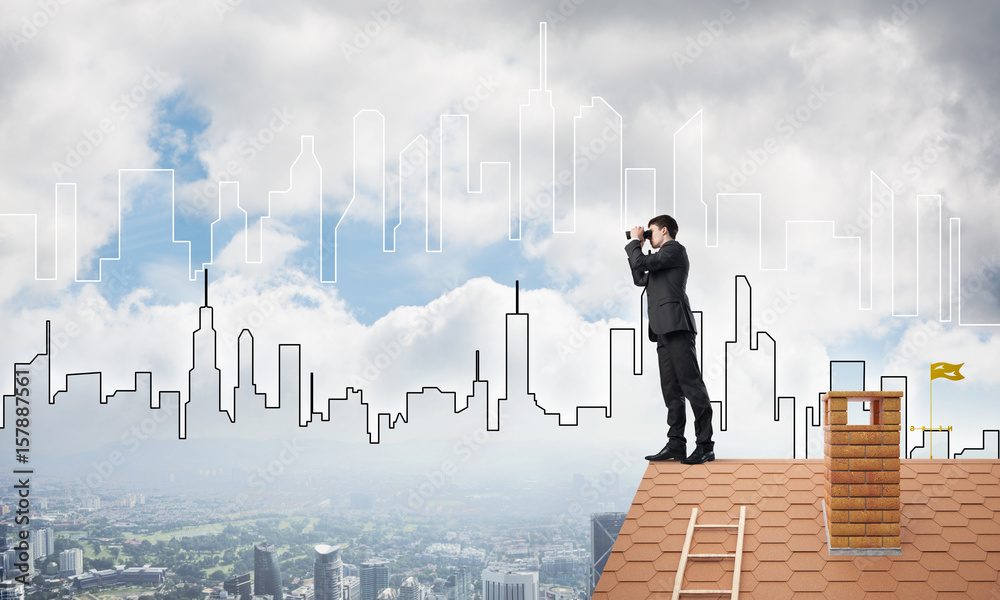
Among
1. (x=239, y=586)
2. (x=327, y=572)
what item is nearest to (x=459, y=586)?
(x=327, y=572)

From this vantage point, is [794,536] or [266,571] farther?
[266,571]

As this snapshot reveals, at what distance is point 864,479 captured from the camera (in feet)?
19.2

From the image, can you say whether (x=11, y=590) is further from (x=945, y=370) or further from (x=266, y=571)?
(x=945, y=370)

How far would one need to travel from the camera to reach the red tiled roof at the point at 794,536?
5.57m

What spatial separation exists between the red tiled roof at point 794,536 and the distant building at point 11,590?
10479 millimetres

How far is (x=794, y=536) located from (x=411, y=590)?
8.63 meters

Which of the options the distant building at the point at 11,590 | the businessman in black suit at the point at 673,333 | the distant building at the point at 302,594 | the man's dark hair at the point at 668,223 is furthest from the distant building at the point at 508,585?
the distant building at the point at 11,590

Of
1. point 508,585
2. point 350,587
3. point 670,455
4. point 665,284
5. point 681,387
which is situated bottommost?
point 350,587

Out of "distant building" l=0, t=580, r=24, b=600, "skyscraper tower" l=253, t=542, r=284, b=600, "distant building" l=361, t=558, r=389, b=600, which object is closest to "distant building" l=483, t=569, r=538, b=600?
"distant building" l=361, t=558, r=389, b=600

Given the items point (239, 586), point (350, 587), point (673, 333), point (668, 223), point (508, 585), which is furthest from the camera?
point (239, 586)

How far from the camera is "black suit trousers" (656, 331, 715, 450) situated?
268 inches

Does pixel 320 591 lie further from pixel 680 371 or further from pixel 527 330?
pixel 680 371

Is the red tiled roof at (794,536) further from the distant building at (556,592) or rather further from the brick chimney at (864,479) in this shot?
the distant building at (556,592)

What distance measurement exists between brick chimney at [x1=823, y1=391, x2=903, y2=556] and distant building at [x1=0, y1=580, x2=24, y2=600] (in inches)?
478
